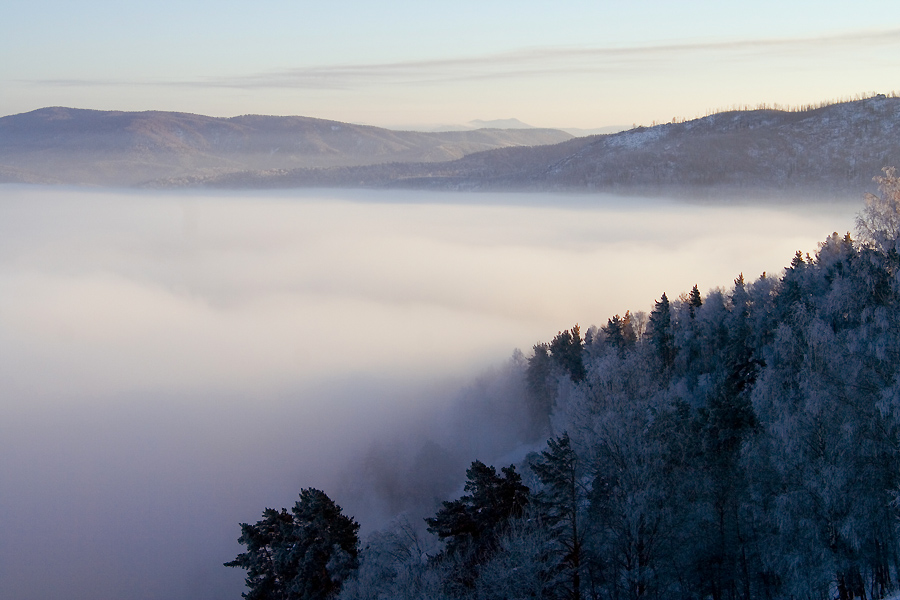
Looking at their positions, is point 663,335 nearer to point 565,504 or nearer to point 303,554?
point 565,504

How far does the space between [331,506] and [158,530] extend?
59487 millimetres

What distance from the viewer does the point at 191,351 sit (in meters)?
195

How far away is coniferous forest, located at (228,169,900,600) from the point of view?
20.8 metres

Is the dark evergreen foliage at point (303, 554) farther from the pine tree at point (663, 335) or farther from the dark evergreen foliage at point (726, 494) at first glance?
the pine tree at point (663, 335)

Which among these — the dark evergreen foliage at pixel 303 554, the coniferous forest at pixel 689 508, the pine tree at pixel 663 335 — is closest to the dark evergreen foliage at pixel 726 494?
the coniferous forest at pixel 689 508

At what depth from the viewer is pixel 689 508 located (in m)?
24.0

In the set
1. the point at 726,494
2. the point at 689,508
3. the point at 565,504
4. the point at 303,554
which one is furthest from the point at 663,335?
the point at 303,554

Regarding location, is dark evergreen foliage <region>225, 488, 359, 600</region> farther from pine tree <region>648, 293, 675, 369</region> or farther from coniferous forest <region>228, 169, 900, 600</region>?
pine tree <region>648, 293, 675, 369</region>

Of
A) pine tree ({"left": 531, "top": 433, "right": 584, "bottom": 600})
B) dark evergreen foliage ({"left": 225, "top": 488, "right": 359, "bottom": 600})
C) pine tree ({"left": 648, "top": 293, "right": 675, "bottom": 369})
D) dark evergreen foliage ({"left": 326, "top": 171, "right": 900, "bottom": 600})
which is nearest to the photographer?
dark evergreen foliage ({"left": 326, "top": 171, "right": 900, "bottom": 600})

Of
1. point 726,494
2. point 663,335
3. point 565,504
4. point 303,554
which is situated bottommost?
point 303,554

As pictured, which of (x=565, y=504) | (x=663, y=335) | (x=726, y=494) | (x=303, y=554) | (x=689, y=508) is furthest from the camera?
(x=663, y=335)

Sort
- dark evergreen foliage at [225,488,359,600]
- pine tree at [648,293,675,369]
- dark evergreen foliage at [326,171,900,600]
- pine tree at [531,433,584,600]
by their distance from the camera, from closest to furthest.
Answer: dark evergreen foliage at [326,171,900,600] < pine tree at [531,433,584,600] < dark evergreen foliage at [225,488,359,600] < pine tree at [648,293,675,369]

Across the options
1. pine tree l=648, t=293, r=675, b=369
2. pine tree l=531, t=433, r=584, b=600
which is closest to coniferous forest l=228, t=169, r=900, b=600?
pine tree l=531, t=433, r=584, b=600

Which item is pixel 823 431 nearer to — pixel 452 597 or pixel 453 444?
pixel 452 597
